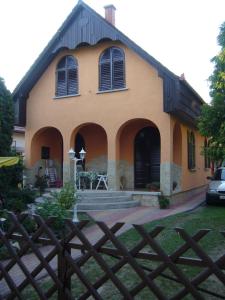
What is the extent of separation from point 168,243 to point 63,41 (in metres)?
11.7

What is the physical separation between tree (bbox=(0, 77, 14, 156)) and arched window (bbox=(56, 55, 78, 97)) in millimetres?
5356

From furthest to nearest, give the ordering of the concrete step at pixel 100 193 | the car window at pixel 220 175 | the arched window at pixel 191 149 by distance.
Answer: the arched window at pixel 191 149
the car window at pixel 220 175
the concrete step at pixel 100 193

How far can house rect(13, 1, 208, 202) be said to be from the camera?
1588cm

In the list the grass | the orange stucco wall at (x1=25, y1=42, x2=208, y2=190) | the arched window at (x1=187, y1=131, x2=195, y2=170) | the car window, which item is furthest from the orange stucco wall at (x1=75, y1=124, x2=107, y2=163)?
the grass

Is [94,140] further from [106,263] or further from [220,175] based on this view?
[106,263]

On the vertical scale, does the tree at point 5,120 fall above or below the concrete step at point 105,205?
above

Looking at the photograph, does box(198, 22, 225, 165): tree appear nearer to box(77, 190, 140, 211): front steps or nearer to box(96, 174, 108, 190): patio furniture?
box(77, 190, 140, 211): front steps

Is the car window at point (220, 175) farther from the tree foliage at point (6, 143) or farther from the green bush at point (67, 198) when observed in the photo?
the tree foliage at point (6, 143)

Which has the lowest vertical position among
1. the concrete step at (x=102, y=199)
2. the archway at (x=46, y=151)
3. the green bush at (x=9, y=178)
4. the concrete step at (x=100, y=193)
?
the concrete step at (x=102, y=199)

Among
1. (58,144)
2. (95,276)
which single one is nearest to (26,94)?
(58,144)

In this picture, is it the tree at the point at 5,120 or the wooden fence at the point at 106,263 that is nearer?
the wooden fence at the point at 106,263

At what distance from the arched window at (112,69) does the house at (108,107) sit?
0.04 m

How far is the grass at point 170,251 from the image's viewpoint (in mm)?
5734

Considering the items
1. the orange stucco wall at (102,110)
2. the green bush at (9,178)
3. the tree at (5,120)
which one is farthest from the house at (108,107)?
the tree at (5,120)
